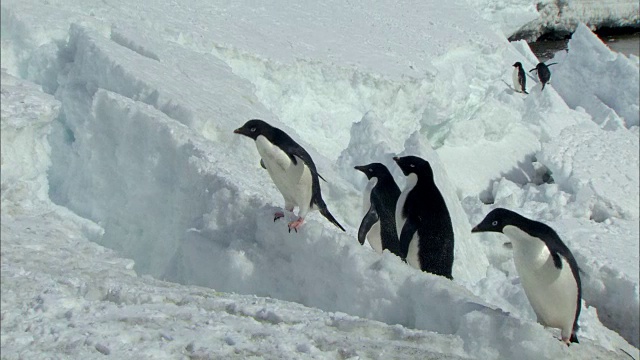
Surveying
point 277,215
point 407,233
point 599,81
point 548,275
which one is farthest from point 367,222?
point 599,81

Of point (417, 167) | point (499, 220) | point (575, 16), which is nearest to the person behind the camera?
point (499, 220)

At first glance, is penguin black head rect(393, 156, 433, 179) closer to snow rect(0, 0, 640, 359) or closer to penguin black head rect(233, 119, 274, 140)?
snow rect(0, 0, 640, 359)

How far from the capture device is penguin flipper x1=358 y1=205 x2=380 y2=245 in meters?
3.24

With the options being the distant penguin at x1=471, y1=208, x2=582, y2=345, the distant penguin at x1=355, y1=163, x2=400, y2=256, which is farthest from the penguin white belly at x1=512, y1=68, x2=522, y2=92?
the distant penguin at x1=471, y1=208, x2=582, y2=345

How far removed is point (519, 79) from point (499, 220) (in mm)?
6088

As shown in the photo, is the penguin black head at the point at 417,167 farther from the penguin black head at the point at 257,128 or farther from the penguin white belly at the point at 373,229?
the penguin black head at the point at 257,128

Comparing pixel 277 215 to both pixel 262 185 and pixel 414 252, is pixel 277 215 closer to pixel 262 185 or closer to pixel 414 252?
pixel 262 185

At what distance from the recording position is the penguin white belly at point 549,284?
2.42 m

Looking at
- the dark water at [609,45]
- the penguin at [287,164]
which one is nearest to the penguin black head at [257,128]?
the penguin at [287,164]

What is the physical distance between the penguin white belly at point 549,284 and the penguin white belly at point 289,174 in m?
0.85

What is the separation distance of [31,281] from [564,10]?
1480 cm

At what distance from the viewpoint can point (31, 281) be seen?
2.40m

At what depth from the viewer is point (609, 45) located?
14945 millimetres

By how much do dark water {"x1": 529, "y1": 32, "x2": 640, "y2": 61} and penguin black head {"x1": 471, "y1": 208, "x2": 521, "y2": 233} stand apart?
1119 cm
